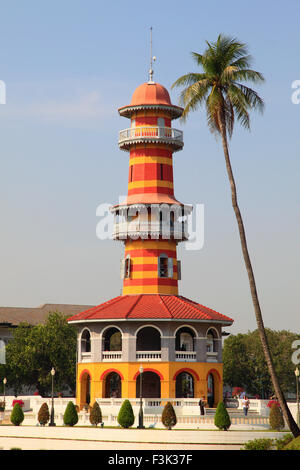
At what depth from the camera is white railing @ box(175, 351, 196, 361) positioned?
6225cm

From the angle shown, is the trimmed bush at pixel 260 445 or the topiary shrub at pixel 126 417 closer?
the trimmed bush at pixel 260 445

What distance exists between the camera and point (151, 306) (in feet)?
206

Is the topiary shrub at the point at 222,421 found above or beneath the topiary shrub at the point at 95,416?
beneath

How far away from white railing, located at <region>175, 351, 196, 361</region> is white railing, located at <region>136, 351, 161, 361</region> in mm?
1430

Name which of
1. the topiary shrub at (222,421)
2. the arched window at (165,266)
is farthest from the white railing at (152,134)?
the topiary shrub at (222,421)

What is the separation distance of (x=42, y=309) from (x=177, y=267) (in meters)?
61.0

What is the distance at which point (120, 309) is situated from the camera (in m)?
62.8

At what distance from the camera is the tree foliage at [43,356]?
287 ft

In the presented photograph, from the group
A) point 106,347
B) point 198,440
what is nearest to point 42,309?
point 106,347

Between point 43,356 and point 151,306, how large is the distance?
28648 mm

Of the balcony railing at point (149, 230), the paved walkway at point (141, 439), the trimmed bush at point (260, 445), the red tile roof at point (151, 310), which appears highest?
the balcony railing at point (149, 230)

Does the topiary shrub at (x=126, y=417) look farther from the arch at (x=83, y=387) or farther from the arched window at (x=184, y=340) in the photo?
the arched window at (x=184, y=340)

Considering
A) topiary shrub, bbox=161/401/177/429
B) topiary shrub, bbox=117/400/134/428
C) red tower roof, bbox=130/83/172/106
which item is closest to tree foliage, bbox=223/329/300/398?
red tower roof, bbox=130/83/172/106

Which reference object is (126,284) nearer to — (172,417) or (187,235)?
(187,235)
